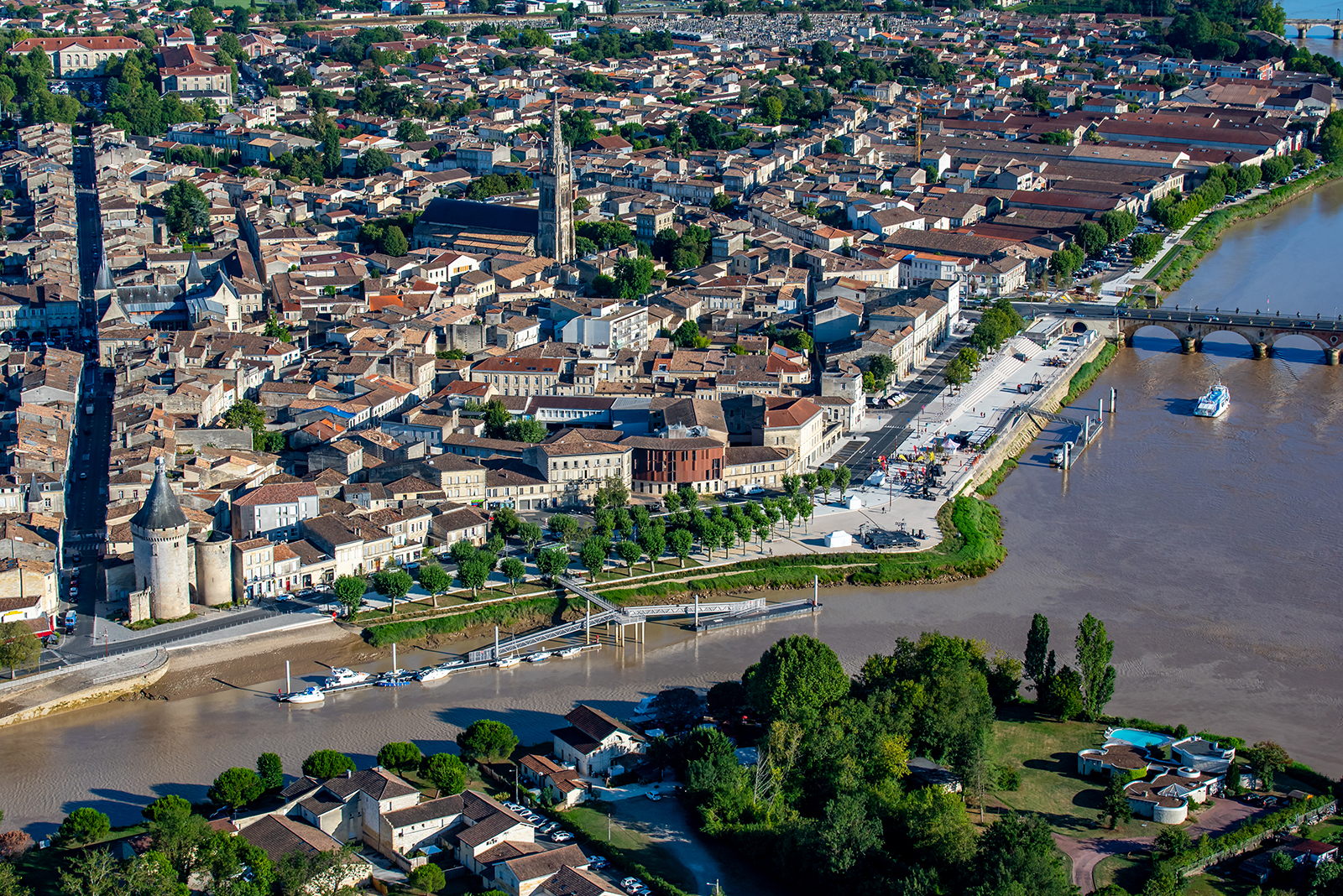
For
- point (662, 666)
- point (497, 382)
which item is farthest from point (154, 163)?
point (662, 666)

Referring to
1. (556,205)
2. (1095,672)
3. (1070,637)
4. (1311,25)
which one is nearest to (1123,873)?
(1095,672)

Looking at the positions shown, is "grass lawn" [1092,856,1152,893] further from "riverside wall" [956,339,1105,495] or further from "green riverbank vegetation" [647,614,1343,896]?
"riverside wall" [956,339,1105,495]

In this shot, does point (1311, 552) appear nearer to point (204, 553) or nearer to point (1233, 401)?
point (1233, 401)

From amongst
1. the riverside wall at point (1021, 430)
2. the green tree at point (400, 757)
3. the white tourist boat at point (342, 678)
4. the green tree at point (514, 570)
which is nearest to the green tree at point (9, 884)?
the green tree at point (400, 757)

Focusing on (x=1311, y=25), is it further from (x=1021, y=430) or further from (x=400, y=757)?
(x=400, y=757)

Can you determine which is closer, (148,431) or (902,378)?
(148,431)

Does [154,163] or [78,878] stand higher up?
[154,163]
